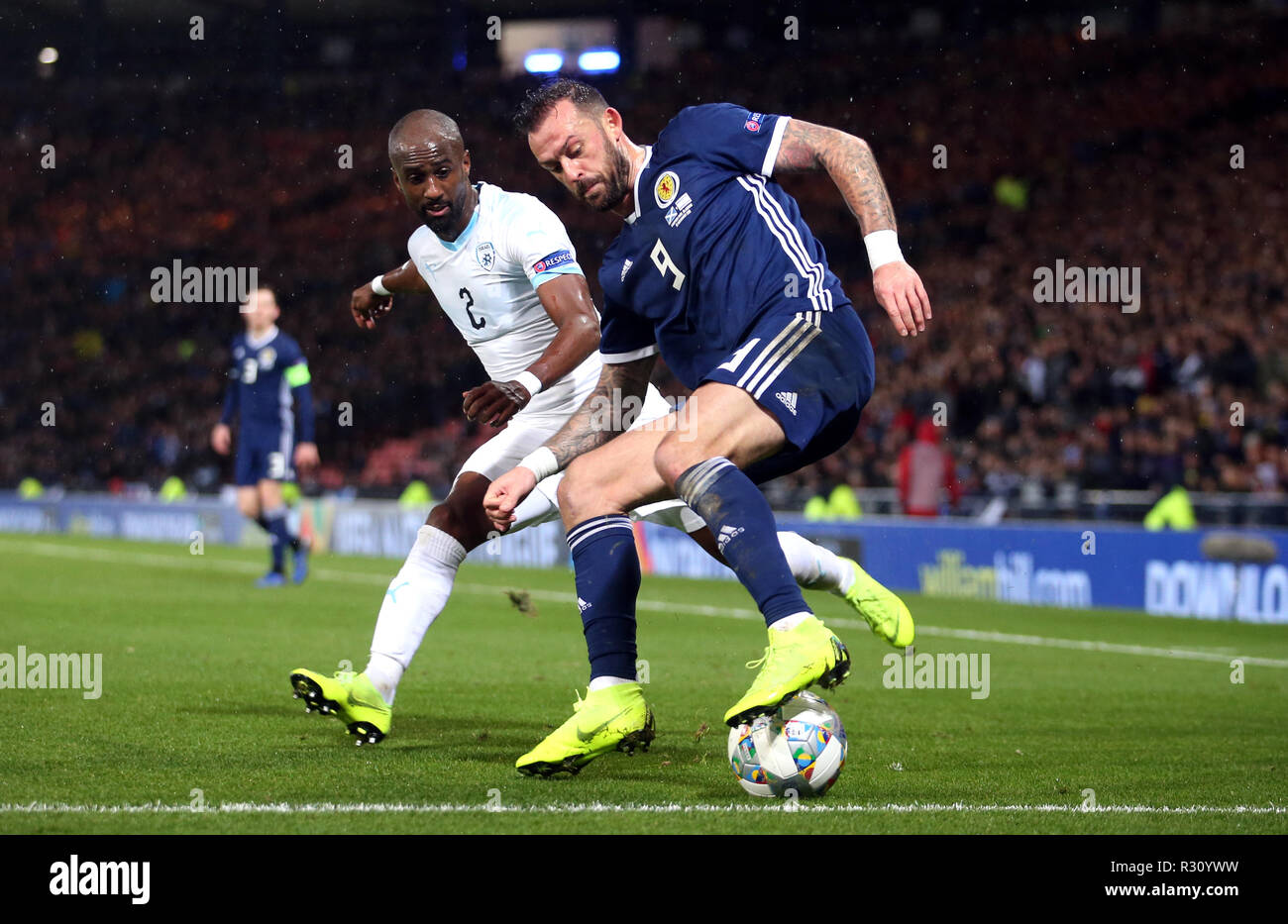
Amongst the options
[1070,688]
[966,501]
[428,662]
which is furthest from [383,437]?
[1070,688]

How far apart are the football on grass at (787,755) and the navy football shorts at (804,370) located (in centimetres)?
82

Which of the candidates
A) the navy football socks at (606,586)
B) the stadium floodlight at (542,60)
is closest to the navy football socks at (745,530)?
the navy football socks at (606,586)

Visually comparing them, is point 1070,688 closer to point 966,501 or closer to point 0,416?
point 966,501

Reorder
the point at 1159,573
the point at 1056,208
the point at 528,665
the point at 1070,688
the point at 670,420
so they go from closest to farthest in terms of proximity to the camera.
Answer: the point at 670,420 → the point at 1070,688 → the point at 528,665 → the point at 1159,573 → the point at 1056,208

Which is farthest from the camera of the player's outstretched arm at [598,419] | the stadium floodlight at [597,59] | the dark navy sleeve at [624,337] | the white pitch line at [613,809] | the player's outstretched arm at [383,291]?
the stadium floodlight at [597,59]

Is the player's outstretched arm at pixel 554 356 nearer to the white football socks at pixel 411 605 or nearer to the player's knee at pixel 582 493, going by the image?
the player's knee at pixel 582 493

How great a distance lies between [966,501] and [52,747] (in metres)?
10.8

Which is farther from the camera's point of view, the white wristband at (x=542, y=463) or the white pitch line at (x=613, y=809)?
the white wristband at (x=542, y=463)

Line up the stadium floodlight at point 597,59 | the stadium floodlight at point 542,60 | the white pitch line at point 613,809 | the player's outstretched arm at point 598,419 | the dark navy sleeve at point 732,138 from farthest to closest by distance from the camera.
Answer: the stadium floodlight at point 597,59 → the stadium floodlight at point 542,60 → the player's outstretched arm at point 598,419 → the dark navy sleeve at point 732,138 → the white pitch line at point 613,809

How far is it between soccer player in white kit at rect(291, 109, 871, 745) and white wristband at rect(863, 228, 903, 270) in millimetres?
1063

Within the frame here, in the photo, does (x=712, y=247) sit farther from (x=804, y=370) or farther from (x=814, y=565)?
(x=814, y=565)

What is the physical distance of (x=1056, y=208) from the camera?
65.7 ft

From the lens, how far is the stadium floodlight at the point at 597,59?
2500 centimetres

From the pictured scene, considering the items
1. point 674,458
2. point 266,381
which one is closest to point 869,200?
point 674,458
